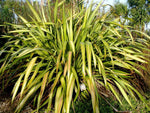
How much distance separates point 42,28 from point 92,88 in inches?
47.6

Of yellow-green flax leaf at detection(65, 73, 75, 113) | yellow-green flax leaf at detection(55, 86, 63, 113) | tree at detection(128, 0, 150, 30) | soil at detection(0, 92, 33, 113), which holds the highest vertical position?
tree at detection(128, 0, 150, 30)

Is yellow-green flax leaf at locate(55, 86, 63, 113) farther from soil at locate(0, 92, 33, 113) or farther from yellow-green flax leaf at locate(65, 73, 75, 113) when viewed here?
soil at locate(0, 92, 33, 113)

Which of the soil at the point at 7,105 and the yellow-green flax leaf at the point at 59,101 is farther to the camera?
the soil at the point at 7,105

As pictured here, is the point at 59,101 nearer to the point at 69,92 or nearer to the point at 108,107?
the point at 69,92

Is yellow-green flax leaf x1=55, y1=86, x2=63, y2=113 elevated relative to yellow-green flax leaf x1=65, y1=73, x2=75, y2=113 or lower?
lower

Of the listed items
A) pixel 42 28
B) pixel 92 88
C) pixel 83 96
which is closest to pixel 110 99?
pixel 83 96

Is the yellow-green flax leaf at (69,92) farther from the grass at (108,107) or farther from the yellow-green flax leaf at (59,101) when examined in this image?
the grass at (108,107)


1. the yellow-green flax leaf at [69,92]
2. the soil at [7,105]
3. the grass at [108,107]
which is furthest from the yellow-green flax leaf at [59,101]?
the soil at [7,105]

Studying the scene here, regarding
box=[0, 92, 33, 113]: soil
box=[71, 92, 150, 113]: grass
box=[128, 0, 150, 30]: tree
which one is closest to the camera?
box=[71, 92, 150, 113]: grass

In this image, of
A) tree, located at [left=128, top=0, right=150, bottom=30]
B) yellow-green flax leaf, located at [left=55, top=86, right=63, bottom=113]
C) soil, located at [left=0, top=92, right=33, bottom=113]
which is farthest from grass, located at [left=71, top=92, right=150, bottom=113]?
tree, located at [left=128, top=0, right=150, bottom=30]

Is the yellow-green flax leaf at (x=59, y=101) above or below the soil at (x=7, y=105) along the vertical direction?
above

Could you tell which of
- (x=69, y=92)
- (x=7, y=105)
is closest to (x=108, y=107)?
(x=69, y=92)

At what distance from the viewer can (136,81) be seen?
88.4 inches

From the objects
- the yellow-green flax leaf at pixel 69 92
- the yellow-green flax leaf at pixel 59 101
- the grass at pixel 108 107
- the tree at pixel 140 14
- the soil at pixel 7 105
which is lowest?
the soil at pixel 7 105
